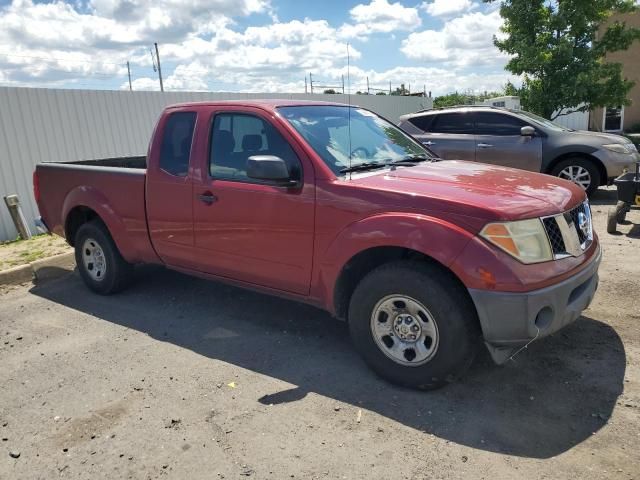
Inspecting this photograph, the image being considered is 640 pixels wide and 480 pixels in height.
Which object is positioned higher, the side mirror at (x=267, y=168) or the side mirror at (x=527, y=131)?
the side mirror at (x=267, y=168)

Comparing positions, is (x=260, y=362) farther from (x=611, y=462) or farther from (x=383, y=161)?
(x=611, y=462)

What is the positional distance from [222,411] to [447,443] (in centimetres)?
138

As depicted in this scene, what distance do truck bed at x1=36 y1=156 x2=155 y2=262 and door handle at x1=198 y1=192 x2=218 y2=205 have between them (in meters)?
0.81

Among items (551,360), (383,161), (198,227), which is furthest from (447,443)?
(198,227)

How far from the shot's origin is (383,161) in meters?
4.26

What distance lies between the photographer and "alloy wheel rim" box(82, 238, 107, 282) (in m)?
5.65

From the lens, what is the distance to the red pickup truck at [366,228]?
3.20 meters

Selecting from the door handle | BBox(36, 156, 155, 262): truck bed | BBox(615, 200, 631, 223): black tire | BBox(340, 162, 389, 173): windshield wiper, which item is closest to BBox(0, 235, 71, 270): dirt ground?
BBox(36, 156, 155, 262): truck bed

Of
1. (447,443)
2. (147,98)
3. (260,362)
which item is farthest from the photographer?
(147,98)

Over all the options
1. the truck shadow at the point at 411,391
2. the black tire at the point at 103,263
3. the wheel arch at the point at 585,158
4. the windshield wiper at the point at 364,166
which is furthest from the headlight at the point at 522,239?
the wheel arch at the point at 585,158

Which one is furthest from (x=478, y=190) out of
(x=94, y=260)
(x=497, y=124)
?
(x=497, y=124)

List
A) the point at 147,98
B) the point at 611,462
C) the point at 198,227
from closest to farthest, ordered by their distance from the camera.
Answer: the point at 611,462, the point at 198,227, the point at 147,98

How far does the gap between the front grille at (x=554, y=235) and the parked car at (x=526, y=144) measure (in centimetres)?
599

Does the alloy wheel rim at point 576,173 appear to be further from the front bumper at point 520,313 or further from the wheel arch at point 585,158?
the front bumper at point 520,313
